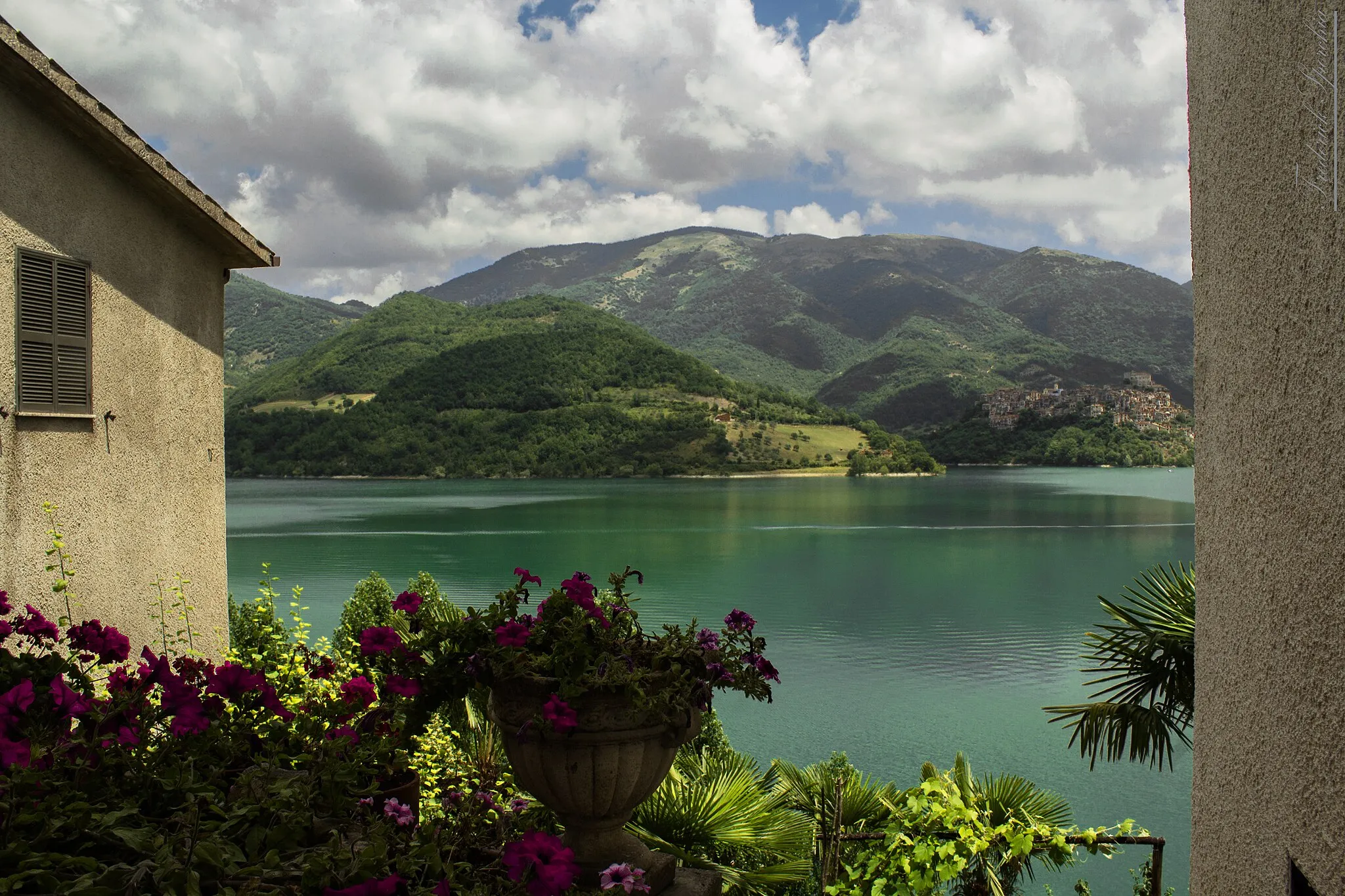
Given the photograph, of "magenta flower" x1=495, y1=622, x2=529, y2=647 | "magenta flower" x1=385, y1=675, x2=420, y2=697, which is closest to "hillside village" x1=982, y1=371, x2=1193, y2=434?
"magenta flower" x1=495, y1=622, x2=529, y2=647

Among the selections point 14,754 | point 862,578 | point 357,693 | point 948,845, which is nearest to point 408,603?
point 357,693

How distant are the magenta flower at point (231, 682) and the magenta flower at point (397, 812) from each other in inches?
24.5

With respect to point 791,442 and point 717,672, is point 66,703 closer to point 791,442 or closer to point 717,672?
point 717,672

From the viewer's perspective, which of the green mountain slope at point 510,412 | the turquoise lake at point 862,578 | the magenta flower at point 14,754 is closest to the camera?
the magenta flower at point 14,754

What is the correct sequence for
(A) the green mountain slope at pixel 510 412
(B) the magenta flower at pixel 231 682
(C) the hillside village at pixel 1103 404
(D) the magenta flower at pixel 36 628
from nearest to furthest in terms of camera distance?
(B) the magenta flower at pixel 231 682 → (D) the magenta flower at pixel 36 628 → (A) the green mountain slope at pixel 510 412 → (C) the hillside village at pixel 1103 404

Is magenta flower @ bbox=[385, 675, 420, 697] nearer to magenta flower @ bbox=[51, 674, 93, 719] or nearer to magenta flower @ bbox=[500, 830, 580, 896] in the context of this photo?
magenta flower @ bbox=[51, 674, 93, 719]

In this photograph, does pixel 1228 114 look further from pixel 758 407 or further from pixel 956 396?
pixel 956 396

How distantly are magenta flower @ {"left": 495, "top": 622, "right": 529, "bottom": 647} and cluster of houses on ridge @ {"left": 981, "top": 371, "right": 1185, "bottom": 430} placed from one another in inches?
5698

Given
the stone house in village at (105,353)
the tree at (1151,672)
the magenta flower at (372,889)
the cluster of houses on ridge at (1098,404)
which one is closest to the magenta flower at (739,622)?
the magenta flower at (372,889)

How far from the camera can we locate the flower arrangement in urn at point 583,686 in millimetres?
3445

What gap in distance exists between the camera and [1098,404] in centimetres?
14212

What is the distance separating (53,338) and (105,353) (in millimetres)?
444

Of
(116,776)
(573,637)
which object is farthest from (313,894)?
(573,637)

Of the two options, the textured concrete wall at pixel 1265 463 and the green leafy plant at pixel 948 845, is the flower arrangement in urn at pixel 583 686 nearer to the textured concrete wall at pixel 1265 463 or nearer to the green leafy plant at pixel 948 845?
the green leafy plant at pixel 948 845
